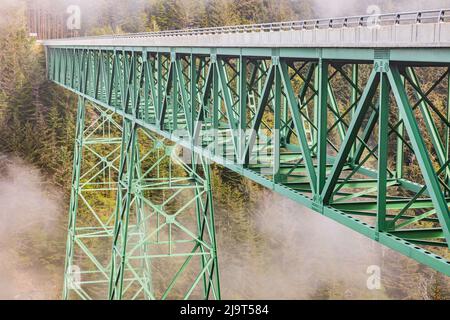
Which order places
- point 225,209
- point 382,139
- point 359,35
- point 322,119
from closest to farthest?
point 382,139 < point 359,35 < point 322,119 < point 225,209

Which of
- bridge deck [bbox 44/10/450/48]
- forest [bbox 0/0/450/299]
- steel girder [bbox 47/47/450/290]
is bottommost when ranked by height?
forest [bbox 0/0/450/299]

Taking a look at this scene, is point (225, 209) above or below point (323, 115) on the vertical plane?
below

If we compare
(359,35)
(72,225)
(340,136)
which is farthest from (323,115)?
(72,225)

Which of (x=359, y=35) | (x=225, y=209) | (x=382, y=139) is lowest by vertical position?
(x=225, y=209)

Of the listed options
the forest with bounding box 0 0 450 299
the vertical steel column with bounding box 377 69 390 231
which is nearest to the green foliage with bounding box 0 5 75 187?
the forest with bounding box 0 0 450 299

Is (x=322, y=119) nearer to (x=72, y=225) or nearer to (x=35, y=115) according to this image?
(x=72, y=225)

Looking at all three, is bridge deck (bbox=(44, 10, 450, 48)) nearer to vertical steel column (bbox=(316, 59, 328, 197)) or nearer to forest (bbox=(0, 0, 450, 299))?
vertical steel column (bbox=(316, 59, 328, 197))

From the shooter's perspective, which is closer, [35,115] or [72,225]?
[72,225]

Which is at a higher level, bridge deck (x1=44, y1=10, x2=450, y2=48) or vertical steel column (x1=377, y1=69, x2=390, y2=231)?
bridge deck (x1=44, y1=10, x2=450, y2=48)

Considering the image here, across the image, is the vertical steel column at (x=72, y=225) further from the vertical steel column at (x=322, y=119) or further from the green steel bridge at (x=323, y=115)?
the vertical steel column at (x=322, y=119)
